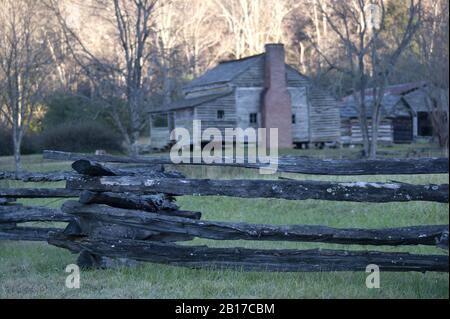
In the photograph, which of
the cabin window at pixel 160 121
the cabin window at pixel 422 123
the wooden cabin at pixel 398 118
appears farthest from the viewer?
the cabin window at pixel 422 123

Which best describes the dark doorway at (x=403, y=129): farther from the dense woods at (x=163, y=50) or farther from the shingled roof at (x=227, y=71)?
the shingled roof at (x=227, y=71)

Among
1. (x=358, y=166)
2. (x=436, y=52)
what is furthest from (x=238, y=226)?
(x=436, y=52)

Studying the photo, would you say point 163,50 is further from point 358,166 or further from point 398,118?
point 398,118

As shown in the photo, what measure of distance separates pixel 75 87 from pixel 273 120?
17404 millimetres

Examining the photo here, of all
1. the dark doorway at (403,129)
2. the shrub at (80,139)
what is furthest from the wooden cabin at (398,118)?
the shrub at (80,139)

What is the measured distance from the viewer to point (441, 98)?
29703 millimetres

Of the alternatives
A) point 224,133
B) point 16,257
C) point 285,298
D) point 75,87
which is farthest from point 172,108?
point 285,298

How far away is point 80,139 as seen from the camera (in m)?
35.9

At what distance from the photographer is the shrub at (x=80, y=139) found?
35656 millimetres

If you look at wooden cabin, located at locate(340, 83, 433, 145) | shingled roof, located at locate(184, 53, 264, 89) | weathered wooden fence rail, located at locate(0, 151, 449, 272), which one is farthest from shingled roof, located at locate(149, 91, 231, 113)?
weathered wooden fence rail, located at locate(0, 151, 449, 272)

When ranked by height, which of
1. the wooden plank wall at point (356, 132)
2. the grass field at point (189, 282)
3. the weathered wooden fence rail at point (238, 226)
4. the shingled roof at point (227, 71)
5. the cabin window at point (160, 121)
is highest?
the shingled roof at point (227, 71)

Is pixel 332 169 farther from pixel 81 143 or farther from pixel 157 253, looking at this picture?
pixel 81 143

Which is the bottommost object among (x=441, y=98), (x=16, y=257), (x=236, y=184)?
(x=16, y=257)
